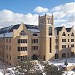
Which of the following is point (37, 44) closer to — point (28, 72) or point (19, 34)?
point (19, 34)

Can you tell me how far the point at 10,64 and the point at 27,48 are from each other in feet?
20.5

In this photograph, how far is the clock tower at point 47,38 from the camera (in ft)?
175

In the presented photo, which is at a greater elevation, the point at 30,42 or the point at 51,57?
the point at 30,42

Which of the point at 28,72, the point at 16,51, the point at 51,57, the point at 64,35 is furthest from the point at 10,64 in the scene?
the point at 28,72

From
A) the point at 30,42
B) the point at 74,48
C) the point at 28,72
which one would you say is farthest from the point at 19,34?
the point at 28,72

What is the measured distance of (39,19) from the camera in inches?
2231

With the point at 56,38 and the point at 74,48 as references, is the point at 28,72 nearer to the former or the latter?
the point at 56,38

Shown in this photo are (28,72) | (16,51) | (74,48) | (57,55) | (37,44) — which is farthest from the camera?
(74,48)

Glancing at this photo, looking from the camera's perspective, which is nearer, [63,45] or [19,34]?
[19,34]

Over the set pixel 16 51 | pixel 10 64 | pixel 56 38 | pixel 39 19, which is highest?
pixel 39 19

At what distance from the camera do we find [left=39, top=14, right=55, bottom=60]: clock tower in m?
53.3

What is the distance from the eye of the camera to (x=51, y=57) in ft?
178

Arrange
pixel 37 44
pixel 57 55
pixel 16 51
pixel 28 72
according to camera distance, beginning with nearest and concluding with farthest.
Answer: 1. pixel 28 72
2. pixel 16 51
3. pixel 37 44
4. pixel 57 55

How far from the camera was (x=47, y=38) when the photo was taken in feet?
175
